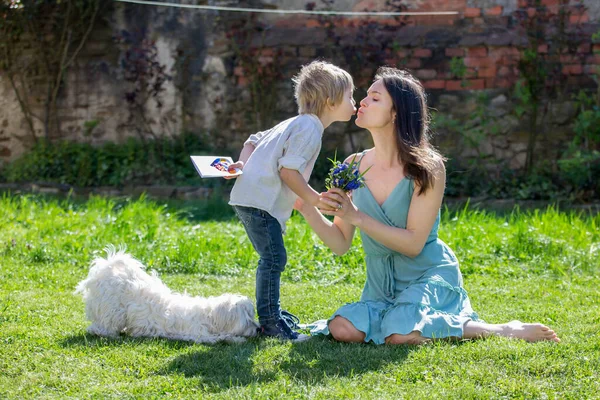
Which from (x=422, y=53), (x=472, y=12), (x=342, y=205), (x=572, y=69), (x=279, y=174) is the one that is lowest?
(x=342, y=205)

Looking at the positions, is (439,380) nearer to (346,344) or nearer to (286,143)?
(346,344)

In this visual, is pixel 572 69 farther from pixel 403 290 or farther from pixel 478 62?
pixel 403 290

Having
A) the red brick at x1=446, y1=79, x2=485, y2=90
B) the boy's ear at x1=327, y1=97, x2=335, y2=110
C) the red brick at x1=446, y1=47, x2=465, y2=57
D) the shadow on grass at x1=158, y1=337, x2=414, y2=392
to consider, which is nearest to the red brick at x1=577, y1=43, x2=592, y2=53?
the red brick at x1=446, y1=79, x2=485, y2=90

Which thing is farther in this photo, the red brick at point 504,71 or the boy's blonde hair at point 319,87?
the red brick at point 504,71

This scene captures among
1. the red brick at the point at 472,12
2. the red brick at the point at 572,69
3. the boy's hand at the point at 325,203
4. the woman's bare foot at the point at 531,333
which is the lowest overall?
the woman's bare foot at the point at 531,333

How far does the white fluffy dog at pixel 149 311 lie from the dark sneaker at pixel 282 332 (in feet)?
0.19

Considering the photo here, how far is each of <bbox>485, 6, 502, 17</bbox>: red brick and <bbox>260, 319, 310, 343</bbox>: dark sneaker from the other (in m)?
6.17

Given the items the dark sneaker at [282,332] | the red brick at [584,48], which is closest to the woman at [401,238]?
the dark sneaker at [282,332]

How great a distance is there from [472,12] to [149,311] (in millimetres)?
6438

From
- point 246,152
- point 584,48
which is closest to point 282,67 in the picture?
point 584,48

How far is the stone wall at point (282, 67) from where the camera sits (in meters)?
8.87

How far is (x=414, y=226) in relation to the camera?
3742mm

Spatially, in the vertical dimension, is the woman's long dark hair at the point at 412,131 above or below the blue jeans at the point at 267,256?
above

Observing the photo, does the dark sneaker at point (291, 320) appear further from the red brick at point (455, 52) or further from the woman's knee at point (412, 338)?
the red brick at point (455, 52)
